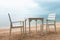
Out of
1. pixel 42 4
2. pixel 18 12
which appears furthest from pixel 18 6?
pixel 42 4

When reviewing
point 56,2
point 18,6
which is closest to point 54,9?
point 56,2

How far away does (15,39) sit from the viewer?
4762 mm

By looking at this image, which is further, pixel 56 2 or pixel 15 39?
pixel 56 2

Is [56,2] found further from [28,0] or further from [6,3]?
[6,3]

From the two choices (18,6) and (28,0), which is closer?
(18,6)

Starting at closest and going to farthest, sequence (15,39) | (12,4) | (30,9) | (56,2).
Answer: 1. (15,39)
2. (12,4)
3. (30,9)
4. (56,2)

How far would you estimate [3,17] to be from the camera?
926cm

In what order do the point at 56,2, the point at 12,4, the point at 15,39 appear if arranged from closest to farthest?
the point at 15,39, the point at 12,4, the point at 56,2

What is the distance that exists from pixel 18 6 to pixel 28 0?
85 cm

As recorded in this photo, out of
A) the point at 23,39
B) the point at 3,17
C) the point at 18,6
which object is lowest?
the point at 23,39

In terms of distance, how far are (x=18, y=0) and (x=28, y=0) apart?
89 centimetres

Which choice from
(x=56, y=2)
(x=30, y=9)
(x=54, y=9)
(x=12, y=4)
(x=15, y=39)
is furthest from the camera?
(x=54, y=9)

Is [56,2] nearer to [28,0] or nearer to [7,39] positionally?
[28,0]

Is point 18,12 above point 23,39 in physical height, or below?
above
